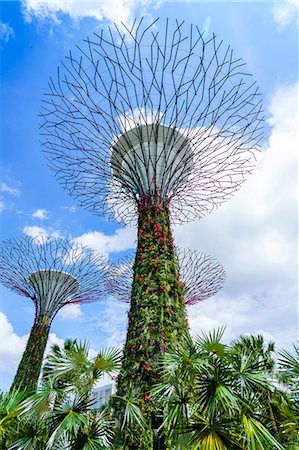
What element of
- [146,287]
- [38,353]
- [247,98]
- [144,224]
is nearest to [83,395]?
[146,287]

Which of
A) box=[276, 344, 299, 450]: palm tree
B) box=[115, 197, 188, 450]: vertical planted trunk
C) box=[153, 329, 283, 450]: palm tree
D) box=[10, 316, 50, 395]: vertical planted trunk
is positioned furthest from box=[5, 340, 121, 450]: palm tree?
box=[10, 316, 50, 395]: vertical planted trunk

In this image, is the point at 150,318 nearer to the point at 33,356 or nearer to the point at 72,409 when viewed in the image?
the point at 72,409

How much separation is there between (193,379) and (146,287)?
2094mm

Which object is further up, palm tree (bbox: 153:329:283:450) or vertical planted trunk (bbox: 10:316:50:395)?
→ vertical planted trunk (bbox: 10:316:50:395)

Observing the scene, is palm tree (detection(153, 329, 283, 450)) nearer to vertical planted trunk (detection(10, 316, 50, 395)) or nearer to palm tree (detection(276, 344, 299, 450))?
palm tree (detection(276, 344, 299, 450))

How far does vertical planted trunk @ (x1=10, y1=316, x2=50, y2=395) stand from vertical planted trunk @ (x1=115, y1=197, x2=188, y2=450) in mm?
8034

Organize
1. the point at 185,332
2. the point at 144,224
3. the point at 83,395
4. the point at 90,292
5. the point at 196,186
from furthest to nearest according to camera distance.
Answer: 1. the point at 90,292
2. the point at 196,186
3. the point at 144,224
4. the point at 185,332
5. the point at 83,395

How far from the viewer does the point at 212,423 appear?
3816mm

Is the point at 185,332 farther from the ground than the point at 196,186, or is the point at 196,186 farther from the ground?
the point at 196,186

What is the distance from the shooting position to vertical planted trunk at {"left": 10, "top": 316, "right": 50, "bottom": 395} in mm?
12445

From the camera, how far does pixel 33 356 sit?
1324 cm

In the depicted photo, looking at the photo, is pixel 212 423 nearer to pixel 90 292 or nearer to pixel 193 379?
pixel 193 379

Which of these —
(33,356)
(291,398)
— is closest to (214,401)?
(291,398)

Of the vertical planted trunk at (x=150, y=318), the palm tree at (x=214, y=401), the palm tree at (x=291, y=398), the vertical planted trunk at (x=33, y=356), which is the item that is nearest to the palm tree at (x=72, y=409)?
the vertical planted trunk at (x=150, y=318)
